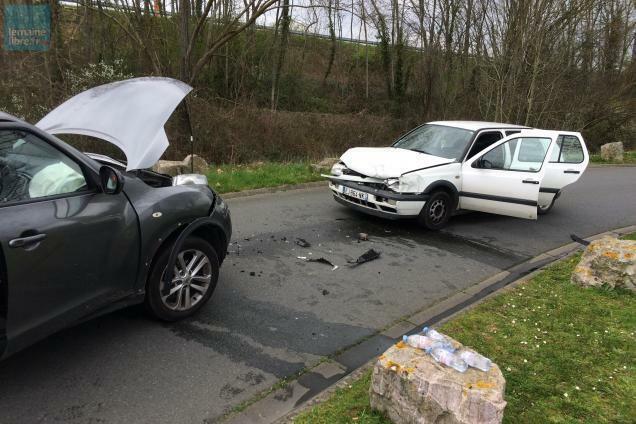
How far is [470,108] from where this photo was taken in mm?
25625

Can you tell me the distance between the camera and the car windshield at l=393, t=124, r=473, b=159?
783cm

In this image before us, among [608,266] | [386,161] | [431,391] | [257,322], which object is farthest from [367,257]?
[431,391]

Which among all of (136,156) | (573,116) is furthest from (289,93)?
(136,156)

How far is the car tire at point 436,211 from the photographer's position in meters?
7.20

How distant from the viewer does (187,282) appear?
4.02 m

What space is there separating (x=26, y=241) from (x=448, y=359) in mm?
2577

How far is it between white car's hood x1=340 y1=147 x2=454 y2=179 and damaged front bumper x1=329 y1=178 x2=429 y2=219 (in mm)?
240

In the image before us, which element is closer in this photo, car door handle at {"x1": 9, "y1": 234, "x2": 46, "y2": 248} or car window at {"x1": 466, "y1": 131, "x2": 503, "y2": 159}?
car door handle at {"x1": 9, "y1": 234, "x2": 46, "y2": 248}

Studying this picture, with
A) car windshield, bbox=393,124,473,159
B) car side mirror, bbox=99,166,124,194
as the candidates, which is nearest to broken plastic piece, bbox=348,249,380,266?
car windshield, bbox=393,124,473,159

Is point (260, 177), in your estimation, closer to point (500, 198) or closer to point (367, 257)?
point (367, 257)

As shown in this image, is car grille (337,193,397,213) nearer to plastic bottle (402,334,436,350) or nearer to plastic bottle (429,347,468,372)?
plastic bottle (402,334,436,350)

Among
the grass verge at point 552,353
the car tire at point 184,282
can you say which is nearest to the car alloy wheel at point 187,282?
the car tire at point 184,282

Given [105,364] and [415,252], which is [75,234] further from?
[415,252]

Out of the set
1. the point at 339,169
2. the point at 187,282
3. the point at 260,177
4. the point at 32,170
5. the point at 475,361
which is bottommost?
the point at 475,361
